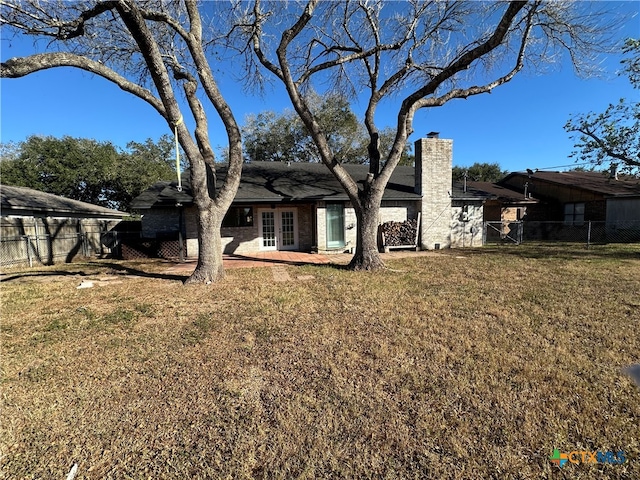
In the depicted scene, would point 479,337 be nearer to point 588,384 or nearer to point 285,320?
point 588,384

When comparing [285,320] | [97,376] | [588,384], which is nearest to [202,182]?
[285,320]

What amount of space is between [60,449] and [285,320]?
287cm

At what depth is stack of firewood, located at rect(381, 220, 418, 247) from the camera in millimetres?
12477

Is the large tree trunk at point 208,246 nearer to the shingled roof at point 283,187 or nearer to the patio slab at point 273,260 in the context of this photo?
the patio slab at point 273,260

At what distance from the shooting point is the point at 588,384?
108 inches

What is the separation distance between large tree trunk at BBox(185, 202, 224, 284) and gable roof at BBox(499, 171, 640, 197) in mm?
19234

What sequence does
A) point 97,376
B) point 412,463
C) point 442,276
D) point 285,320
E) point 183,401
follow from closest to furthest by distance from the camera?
point 412,463 → point 183,401 → point 97,376 → point 285,320 → point 442,276

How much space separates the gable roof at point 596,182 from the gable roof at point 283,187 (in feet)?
31.0

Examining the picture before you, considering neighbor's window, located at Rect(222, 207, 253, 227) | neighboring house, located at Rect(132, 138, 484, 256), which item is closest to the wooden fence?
neighboring house, located at Rect(132, 138, 484, 256)

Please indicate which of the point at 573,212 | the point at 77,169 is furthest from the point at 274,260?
the point at 77,169

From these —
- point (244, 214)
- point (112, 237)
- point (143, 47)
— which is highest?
point (143, 47)

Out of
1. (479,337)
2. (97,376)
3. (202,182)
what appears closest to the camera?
(97,376)

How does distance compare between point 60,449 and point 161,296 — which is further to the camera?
point 161,296

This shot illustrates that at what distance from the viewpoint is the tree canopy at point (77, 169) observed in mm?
23469
